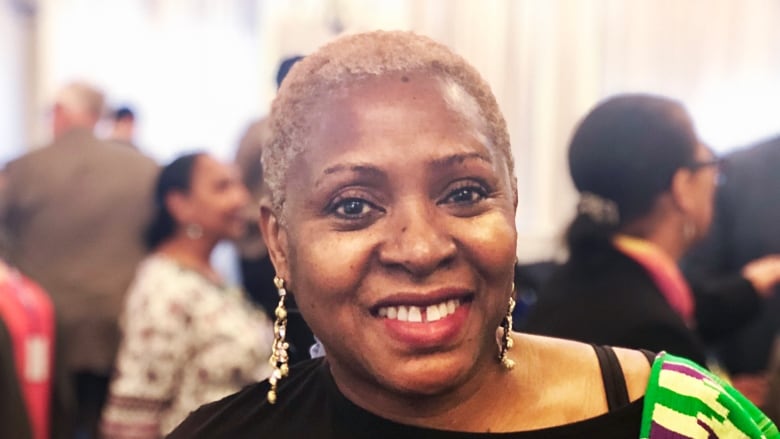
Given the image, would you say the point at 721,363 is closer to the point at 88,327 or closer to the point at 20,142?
the point at 88,327

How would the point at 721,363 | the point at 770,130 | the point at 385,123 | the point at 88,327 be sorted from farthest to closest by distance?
1. the point at 770,130
2. the point at 88,327
3. the point at 721,363
4. the point at 385,123

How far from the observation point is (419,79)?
3.11 feet

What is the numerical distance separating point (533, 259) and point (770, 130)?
172cm

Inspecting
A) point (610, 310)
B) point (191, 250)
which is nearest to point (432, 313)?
point (610, 310)

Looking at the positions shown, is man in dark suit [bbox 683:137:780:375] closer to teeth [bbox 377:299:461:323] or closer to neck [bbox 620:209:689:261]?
neck [bbox 620:209:689:261]

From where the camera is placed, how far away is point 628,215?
1.70m

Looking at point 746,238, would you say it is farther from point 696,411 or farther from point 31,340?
point 31,340

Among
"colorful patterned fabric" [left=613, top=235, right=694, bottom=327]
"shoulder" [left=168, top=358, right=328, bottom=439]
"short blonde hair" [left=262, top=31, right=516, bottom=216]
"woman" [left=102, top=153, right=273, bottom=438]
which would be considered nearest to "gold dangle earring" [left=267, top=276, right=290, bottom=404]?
"shoulder" [left=168, top=358, right=328, bottom=439]

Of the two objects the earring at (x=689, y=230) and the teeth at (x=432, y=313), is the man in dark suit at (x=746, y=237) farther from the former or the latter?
the teeth at (x=432, y=313)

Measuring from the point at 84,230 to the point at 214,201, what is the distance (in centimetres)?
75

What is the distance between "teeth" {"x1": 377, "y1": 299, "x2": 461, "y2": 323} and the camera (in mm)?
916

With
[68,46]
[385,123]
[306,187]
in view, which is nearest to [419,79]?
[385,123]

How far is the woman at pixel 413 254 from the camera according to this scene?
916 mm

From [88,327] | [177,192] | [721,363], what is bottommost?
[88,327]
